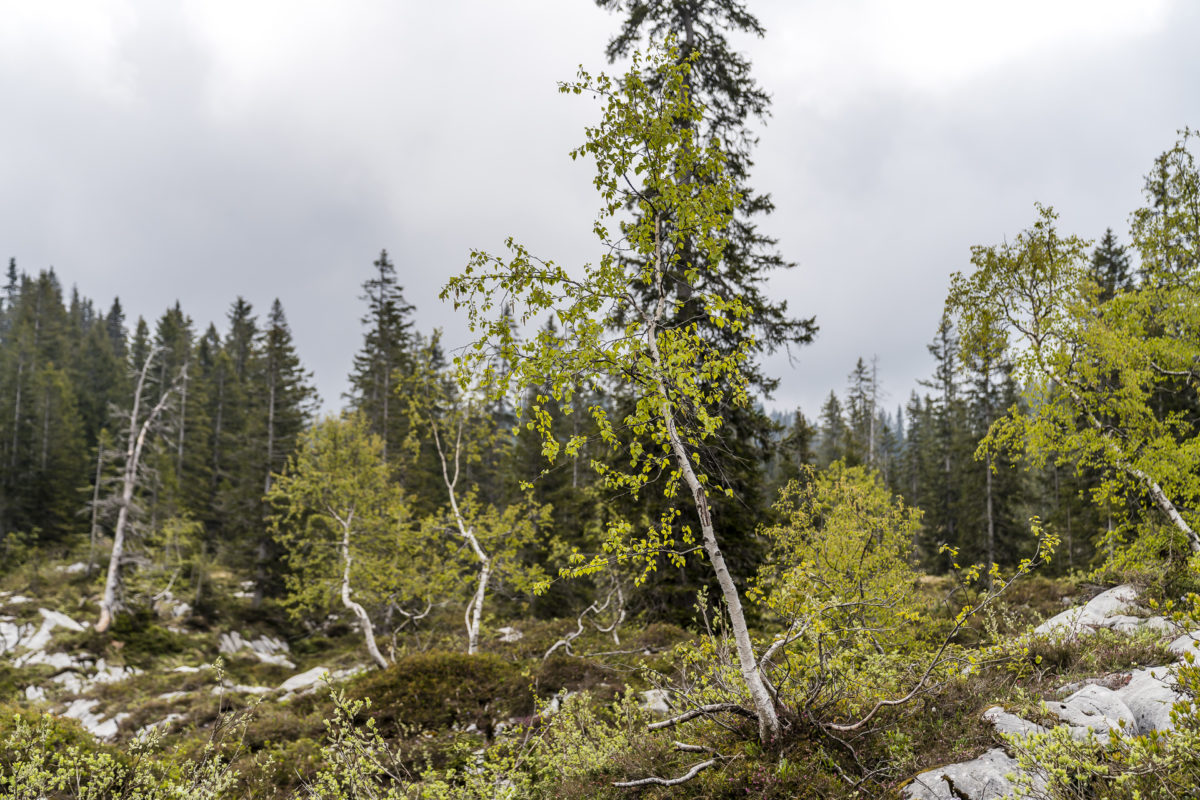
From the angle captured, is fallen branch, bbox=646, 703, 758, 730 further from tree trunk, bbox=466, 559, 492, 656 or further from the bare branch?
tree trunk, bbox=466, 559, 492, 656

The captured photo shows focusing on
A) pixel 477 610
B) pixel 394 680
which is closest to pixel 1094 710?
pixel 394 680

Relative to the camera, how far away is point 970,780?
4.08 m

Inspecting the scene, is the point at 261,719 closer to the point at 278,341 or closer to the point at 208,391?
the point at 278,341

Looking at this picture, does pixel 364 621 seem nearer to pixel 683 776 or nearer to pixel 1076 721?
pixel 683 776

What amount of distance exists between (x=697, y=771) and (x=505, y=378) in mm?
3817

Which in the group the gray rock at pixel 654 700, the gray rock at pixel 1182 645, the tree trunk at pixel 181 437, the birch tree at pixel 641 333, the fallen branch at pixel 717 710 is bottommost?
the gray rock at pixel 654 700

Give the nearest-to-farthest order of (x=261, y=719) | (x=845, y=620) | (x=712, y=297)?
(x=712, y=297)
(x=845, y=620)
(x=261, y=719)

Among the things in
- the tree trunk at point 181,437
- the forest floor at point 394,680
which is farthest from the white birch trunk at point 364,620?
the tree trunk at point 181,437

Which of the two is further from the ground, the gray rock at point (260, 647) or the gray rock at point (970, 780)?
the gray rock at point (970, 780)

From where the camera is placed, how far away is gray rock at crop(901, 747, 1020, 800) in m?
3.96

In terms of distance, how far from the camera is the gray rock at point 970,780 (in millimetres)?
3961

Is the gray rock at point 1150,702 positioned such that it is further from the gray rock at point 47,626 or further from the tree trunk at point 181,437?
the tree trunk at point 181,437

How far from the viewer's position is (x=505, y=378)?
15.9 feet

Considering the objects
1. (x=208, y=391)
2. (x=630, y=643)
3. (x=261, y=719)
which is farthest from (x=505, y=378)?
(x=208, y=391)
